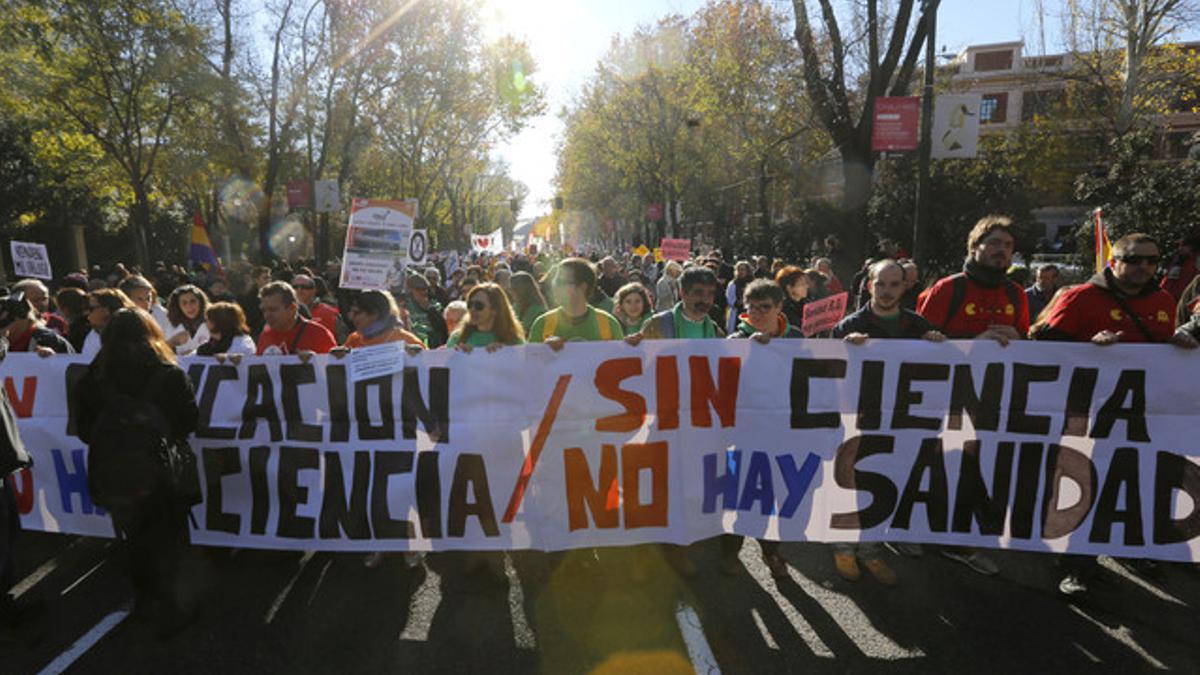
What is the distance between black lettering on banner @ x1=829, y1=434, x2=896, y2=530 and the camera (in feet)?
12.7

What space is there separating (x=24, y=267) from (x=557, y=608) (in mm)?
8734

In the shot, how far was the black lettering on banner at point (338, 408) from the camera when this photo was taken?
4.12 metres

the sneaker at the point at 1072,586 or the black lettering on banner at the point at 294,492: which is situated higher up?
the black lettering on banner at the point at 294,492

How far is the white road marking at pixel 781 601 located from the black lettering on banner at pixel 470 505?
1527 mm

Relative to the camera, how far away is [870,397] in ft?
12.9

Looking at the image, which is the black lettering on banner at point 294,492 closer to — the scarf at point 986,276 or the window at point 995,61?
the scarf at point 986,276

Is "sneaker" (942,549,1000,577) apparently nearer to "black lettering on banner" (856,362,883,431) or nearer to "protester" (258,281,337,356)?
"black lettering on banner" (856,362,883,431)

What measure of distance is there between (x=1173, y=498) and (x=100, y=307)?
678 centimetres

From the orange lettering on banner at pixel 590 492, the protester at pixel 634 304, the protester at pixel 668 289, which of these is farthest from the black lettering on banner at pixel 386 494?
the protester at pixel 668 289

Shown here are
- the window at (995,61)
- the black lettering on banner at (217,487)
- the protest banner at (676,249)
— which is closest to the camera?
the black lettering on banner at (217,487)

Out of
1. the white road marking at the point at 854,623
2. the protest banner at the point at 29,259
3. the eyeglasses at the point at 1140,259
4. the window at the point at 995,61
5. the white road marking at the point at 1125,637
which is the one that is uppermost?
the window at the point at 995,61

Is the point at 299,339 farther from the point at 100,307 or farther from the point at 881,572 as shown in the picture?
the point at 881,572

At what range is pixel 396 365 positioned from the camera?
13.5ft

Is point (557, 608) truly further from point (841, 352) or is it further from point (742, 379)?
point (841, 352)
